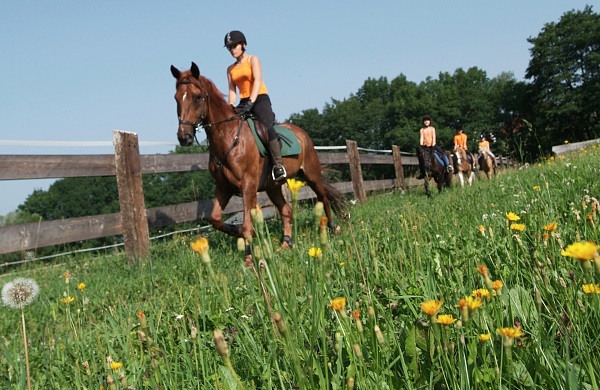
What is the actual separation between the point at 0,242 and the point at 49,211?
72.7m

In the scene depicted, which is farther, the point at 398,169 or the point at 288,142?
the point at 398,169

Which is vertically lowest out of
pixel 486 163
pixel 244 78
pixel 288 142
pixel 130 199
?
pixel 130 199

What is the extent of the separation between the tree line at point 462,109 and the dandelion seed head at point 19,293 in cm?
3895

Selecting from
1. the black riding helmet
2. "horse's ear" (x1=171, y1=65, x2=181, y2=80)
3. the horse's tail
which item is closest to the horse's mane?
"horse's ear" (x1=171, y1=65, x2=181, y2=80)

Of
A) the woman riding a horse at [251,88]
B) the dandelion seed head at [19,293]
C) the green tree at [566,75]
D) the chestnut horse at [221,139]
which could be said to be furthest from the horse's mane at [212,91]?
the green tree at [566,75]

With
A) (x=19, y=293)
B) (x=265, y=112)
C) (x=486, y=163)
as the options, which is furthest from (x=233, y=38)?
(x=486, y=163)

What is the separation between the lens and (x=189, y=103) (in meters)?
5.80

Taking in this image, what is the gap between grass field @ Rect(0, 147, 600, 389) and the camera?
118cm

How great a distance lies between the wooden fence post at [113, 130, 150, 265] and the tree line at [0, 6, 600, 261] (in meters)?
33.5

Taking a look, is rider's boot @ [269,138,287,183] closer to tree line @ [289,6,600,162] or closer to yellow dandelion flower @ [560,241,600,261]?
yellow dandelion flower @ [560,241,600,261]

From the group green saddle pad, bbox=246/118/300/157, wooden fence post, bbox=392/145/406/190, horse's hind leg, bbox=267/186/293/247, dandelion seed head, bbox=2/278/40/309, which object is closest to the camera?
dandelion seed head, bbox=2/278/40/309

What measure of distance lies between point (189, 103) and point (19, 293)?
4.28 meters

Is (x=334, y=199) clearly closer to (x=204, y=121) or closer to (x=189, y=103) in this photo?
(x=204, y=121)

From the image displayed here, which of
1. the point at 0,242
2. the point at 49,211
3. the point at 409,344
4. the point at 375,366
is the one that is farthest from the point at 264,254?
the point at 49,211
